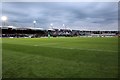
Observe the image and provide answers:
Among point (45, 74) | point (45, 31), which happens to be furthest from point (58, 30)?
point (45, 74)

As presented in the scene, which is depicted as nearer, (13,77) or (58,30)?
(13,77)

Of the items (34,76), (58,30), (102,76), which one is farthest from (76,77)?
(58,30)

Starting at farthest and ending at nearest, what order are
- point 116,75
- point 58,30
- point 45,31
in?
point 58,30
point 45,31
point 116,75

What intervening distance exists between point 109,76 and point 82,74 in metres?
0.88

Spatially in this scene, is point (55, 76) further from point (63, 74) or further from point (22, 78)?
point (22, 78)

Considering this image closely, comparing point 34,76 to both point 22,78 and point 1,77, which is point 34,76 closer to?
point 22,78

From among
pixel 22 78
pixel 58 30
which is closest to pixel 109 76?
pixel 22 78

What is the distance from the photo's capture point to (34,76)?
227 inches

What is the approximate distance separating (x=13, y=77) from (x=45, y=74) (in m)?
1.05

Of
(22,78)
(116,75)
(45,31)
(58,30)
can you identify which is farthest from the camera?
(58,30)

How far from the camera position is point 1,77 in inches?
225

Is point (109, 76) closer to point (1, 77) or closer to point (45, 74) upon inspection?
point (45, 74)

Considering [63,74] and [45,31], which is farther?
[45,31]

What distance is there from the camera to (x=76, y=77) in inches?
219
